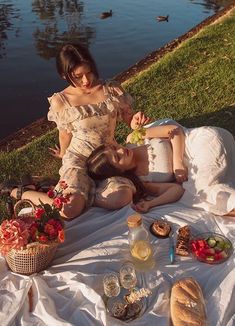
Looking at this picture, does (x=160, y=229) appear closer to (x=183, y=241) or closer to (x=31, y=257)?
(x=183, y=241)

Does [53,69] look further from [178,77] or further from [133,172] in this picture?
[133,172]

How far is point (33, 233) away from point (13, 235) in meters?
0.16

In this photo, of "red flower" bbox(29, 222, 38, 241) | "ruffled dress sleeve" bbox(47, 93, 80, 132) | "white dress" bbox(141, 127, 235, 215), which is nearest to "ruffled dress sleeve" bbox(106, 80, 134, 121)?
"ruffled dress sleeve" bbox(47, 93, 80, 132)

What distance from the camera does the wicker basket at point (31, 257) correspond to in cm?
349

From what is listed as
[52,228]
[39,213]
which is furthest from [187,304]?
[39,213]

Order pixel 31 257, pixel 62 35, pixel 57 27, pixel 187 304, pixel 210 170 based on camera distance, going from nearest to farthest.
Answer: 1. pixel 187 304
2. pixel 31 257
3. pixel 210 170
4. pixel 62 35
5. pixel 57 27

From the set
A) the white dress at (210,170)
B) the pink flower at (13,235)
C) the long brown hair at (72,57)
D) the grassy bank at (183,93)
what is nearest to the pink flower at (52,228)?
the pink flower at (13,235)

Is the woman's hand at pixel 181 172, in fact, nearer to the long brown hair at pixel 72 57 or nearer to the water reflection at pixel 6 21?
the long brown hair at pixel 72 57

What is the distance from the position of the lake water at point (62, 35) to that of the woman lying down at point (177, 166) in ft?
12.8

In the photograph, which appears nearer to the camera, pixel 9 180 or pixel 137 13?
pixel 9 180

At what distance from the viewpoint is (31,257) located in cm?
352

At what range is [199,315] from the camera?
3119mm

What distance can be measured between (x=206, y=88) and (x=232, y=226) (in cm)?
436

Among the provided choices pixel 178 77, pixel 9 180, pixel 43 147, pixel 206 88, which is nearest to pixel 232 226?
pixel 9 180
